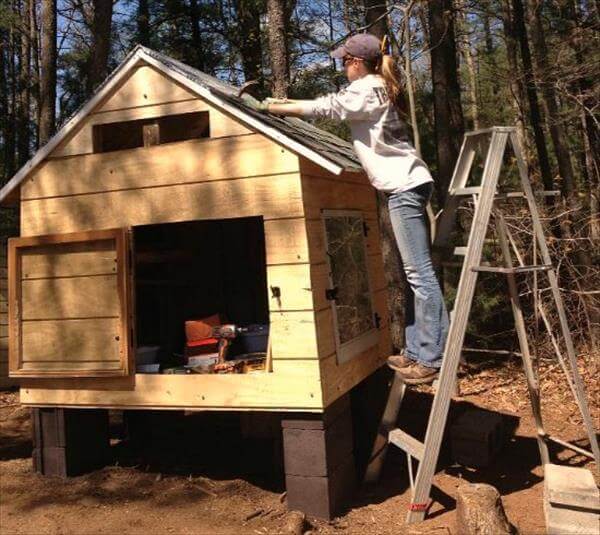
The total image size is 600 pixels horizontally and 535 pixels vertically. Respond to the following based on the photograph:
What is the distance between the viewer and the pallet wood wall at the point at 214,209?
4.05 m

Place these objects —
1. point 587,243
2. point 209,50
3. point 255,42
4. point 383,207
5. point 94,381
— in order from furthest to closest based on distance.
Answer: point 209,50, point 255,42, point 383,207, point 587,243, point 94,381

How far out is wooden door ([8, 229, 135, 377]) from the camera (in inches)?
174

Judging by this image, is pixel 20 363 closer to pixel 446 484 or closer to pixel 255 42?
pixel 446 484

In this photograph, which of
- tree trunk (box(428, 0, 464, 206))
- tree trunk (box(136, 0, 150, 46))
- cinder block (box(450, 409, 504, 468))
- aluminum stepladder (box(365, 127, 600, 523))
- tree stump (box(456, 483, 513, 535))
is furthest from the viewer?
tree trunk (box(136, 0, 150, 46))

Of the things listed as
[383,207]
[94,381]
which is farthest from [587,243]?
[94,381]

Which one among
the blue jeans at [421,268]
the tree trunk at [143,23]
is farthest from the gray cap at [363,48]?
the tree trunk at [143,23]

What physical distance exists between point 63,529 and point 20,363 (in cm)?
139

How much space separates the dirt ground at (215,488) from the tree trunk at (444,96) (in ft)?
13.1

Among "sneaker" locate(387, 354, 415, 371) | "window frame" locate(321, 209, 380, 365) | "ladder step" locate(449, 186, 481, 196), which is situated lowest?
"sneaker" locate(387, 354, 415, 371)

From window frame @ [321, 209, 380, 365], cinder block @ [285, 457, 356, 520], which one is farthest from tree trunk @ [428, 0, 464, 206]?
cinder block @ [285, 457, 356, 520]

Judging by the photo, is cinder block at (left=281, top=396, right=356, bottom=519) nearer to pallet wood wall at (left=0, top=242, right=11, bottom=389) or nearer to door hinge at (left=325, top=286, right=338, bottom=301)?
door hinge at (left=325, top=286, right=338, bottom=301)

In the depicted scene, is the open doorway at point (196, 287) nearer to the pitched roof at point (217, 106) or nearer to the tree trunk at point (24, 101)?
the pitched roof at point (217, 106)

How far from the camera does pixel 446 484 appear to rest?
193 inches

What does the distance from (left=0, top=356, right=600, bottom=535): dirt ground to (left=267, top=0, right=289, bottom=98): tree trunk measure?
4248 mm
